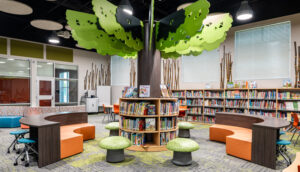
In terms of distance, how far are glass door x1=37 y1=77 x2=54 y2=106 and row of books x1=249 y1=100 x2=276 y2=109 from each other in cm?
1034

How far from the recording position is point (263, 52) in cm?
747

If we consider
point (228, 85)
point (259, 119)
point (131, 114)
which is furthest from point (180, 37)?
point (228, 85)

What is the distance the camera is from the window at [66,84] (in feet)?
37.3

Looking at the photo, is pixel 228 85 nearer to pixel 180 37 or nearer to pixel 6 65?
pixel 180 37

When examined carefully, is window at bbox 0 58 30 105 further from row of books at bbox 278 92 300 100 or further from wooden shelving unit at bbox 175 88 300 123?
row of books at bbox 278 92 300 100

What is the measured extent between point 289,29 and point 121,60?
30.7ft

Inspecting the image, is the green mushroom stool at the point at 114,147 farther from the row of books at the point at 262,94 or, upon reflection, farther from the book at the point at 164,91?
the row of books at the point at 262,94

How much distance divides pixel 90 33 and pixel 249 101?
6190 mm

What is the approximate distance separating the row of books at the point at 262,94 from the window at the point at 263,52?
848 millimetres

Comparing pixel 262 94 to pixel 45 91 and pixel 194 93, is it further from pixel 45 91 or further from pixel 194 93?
pixel 45 91

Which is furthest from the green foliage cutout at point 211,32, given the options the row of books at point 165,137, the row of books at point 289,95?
the row of books at point 289,95

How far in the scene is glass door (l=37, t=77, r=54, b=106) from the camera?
10453mm

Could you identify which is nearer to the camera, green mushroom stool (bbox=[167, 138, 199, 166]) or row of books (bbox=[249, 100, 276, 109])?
green mushroom stool (bbox=[167, 138, 199, 166])

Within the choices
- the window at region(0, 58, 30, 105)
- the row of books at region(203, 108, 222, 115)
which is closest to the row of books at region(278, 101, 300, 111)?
the row of books at region(203, 108, 222, 115)
